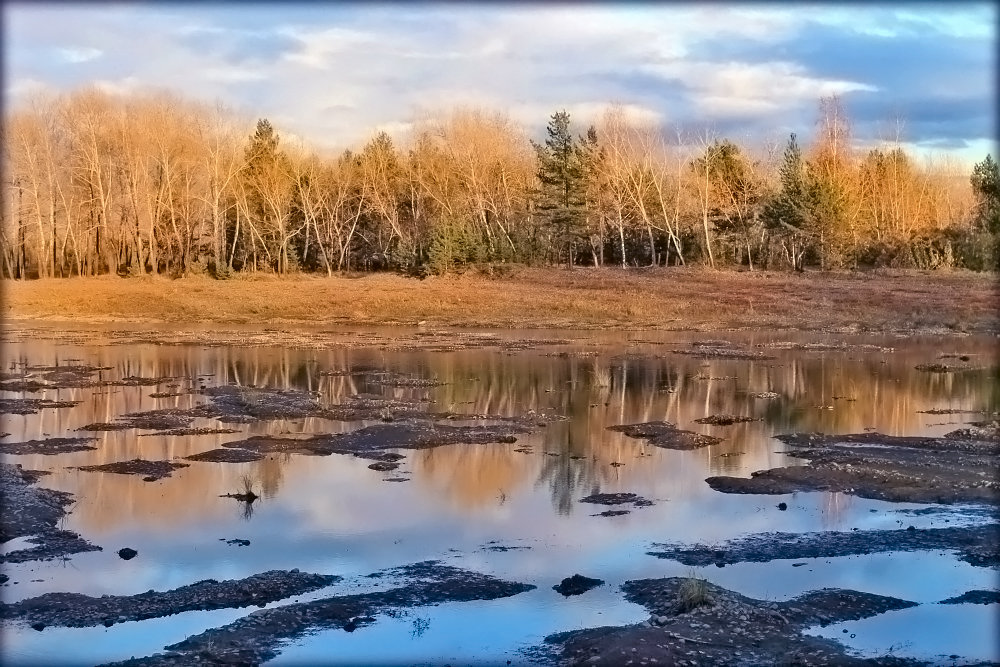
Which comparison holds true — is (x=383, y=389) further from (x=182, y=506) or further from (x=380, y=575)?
(x=380, y=575)

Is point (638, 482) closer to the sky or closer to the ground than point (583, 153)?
closer to the ground

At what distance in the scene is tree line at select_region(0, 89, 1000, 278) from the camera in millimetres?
78250

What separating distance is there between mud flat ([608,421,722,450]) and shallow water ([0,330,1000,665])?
0.44 meters

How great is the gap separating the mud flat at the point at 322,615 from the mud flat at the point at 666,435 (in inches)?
406

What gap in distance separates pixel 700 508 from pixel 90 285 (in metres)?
63.1

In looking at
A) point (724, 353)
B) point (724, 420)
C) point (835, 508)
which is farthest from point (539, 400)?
point (724, 353)

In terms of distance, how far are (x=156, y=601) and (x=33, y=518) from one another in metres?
4.87

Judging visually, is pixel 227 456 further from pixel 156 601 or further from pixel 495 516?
pixel 156 601

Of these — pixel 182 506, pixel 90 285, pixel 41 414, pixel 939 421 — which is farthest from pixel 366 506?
pixel 90 285

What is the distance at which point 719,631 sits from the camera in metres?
11.6

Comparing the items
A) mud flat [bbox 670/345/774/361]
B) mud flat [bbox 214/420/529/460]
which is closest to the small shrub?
mud flat [bbox 214/420/529/460]

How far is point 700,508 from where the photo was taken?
1795cm

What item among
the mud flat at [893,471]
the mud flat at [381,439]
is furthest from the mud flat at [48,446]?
the mud flat at [893,471]

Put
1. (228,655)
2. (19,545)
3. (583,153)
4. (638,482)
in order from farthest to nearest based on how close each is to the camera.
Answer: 1. (583,153)
2. (638,482)
3. (19,545)
4. (228,655)
